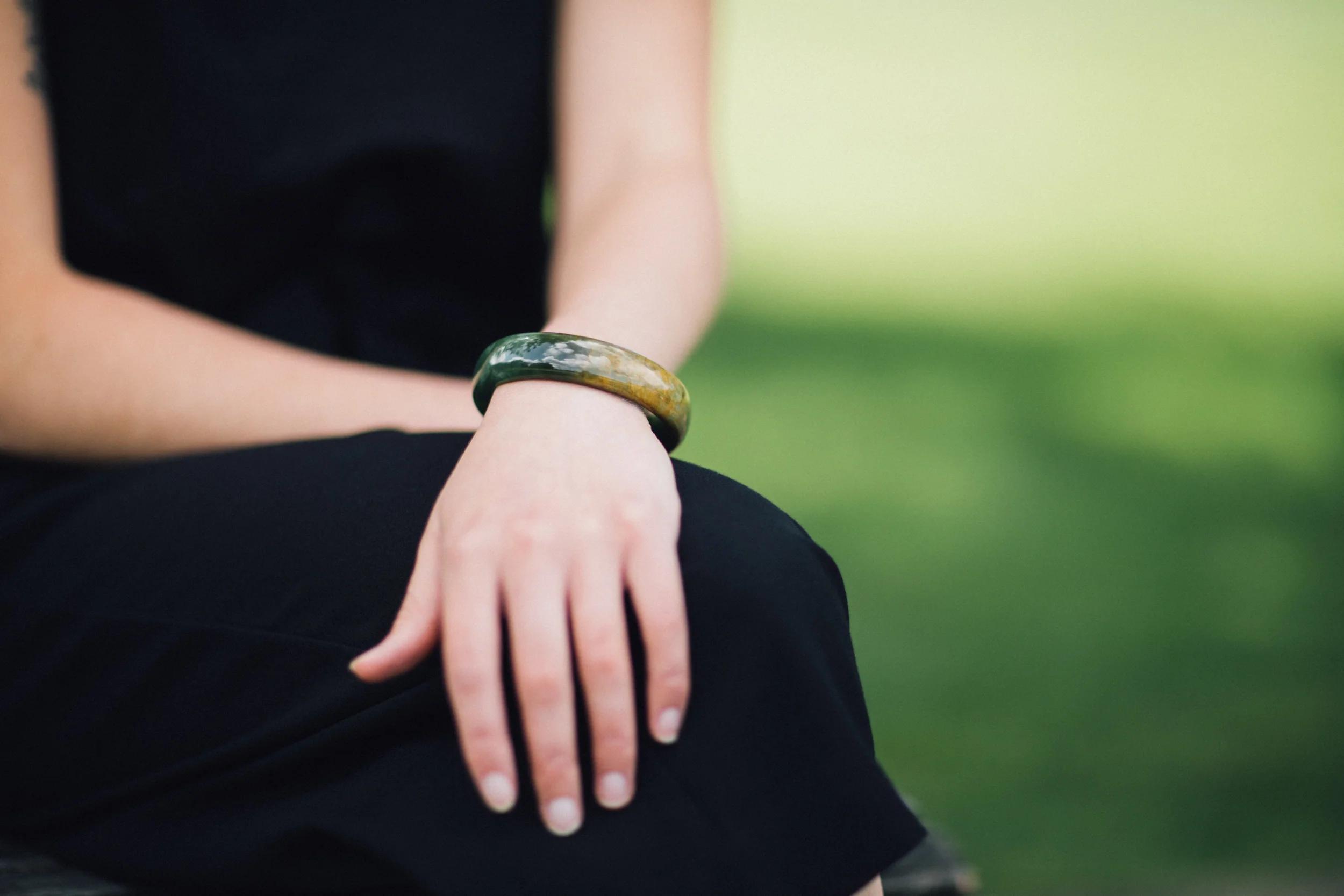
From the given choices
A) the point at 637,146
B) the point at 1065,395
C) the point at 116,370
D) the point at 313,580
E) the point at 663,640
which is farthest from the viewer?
the point at 1065,395

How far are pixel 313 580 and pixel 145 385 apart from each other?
1.16 feet

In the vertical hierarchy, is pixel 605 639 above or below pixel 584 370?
below

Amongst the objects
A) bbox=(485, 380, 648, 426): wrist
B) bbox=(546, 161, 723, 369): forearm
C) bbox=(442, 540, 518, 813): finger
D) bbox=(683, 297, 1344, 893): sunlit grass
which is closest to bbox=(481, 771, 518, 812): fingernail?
bbox=(442, 540, 518, 813): finger

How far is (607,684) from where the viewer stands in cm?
63

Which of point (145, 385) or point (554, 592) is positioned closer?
point (554, 592)

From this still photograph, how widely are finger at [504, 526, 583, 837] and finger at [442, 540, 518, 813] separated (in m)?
0.01

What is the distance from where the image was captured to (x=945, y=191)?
782 centimetres

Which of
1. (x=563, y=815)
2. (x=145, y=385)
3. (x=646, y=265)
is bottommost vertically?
(x=563, y=815)

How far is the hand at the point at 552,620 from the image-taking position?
628mm

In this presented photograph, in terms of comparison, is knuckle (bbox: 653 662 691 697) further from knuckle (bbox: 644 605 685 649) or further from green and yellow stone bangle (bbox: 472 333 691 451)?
green and yellow stone bangle (bbox: 472 333 691 451)

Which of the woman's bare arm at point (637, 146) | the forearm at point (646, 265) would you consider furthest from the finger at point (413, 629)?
the woman's bare arm at point (637, 146)

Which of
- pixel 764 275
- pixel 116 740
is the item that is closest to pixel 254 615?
pixel 116 740

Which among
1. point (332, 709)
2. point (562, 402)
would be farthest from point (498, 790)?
point (562, 402)

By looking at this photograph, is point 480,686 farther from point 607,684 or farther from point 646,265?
point 646,265
